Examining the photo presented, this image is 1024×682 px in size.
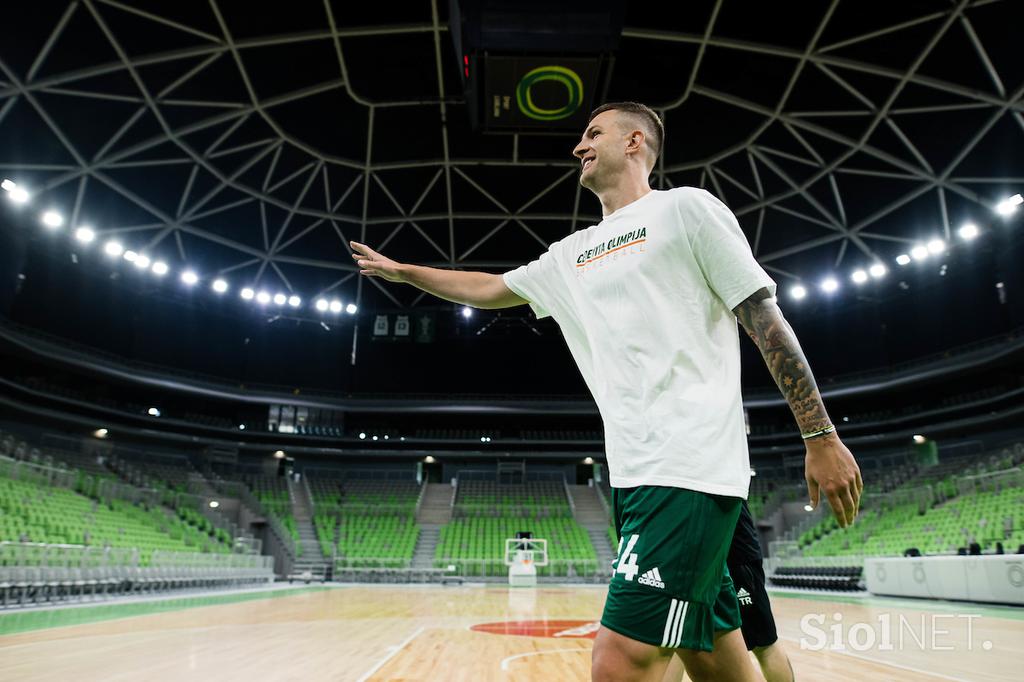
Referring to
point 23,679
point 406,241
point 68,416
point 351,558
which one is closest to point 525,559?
point 351,558

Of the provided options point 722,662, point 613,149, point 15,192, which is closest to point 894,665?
point 722,662

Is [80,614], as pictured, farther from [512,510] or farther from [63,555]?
[512,510]

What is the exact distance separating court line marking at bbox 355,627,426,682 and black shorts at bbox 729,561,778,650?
3885mm

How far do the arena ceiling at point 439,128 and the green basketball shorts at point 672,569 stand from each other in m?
18.7

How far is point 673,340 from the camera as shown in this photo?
1955 millimetres

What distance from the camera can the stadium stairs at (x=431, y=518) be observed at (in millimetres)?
31667

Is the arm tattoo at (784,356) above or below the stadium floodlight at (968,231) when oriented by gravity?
below

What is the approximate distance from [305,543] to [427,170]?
1944 cm

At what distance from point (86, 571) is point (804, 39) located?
78.0 feet

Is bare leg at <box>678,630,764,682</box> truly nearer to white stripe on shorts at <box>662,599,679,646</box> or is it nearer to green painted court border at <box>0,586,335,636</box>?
white stripe on shorts at <box>662,599,679,646</box>

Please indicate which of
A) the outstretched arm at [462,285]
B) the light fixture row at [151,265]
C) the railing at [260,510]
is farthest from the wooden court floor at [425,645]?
the light fixture row at [151,265]

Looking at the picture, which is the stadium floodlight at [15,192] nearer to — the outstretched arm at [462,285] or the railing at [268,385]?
the railing at [268,385]

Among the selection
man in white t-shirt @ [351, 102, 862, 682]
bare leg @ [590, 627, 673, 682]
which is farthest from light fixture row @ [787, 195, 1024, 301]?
bare leg @ [590, 627, 673, 682]

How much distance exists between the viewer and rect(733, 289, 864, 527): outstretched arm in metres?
1.75
